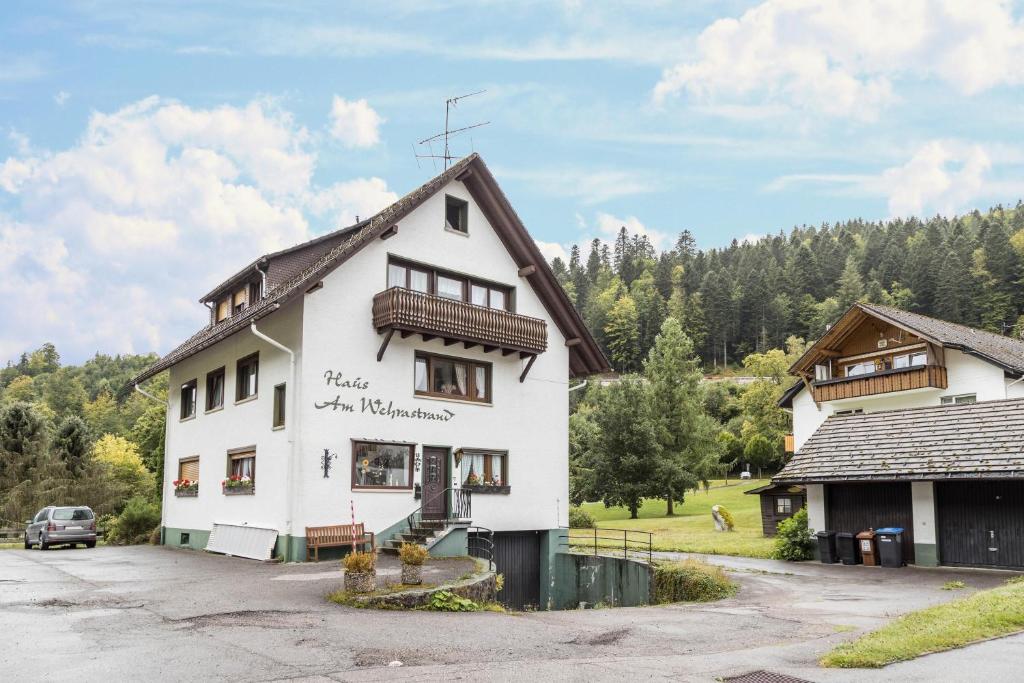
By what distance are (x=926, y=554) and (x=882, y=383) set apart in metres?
20.0

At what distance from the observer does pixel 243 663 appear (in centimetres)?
953

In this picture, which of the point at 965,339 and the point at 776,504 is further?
the point at 965,339

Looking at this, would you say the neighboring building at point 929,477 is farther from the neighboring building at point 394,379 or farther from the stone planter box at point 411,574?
the stone planter box at point 411,574

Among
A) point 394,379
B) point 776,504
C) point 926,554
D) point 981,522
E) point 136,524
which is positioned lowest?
point 926,554

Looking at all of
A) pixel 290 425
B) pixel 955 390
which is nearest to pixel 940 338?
pixel 955 390

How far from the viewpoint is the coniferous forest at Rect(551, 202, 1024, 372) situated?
115062mm

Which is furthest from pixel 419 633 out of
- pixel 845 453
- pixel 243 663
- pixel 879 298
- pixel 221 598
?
pixel 879 298

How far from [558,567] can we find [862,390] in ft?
73.1

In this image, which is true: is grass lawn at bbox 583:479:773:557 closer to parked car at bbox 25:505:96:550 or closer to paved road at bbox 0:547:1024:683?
paved road at bbox 0:547:1024:683

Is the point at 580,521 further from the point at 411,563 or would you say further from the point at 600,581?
the point at 411,563

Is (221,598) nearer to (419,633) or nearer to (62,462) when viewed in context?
(419,633)

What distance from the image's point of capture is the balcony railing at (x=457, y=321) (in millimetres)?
22875

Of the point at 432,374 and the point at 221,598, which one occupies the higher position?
the point at 432,374

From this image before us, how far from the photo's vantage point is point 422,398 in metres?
24.4
